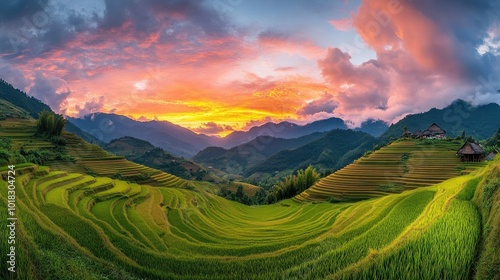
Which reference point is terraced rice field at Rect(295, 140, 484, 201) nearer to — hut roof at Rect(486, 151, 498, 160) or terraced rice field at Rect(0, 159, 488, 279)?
hut roof at Rect(486, 151, 498, 160)

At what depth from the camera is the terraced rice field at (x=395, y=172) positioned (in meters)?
43.4

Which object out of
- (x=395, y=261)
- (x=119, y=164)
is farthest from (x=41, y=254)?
(x=119, y=164)

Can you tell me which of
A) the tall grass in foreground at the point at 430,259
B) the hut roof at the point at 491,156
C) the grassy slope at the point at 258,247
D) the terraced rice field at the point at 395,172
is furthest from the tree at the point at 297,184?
the tall grass in foreground at the point at 430,259

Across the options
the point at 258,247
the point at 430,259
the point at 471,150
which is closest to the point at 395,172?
the point at 471,150

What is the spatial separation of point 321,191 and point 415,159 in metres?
22.0

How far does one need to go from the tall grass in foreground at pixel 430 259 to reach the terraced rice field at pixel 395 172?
→ 128 ft

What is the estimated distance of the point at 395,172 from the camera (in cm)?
4988

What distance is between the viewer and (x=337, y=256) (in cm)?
748

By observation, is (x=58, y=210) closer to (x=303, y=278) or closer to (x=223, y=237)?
(x=223, y=237)

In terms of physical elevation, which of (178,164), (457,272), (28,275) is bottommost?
(178,164)

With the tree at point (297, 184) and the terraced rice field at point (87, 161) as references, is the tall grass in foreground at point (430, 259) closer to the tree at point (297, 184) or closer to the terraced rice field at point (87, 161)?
the terraced rice field at point (87, 161)

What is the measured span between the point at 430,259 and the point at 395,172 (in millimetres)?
50525

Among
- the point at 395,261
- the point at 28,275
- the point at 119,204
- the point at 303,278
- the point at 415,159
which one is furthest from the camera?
the point at 415,159

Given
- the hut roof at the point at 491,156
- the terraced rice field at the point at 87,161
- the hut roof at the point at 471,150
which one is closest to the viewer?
the hut roof at the point at 471,150
